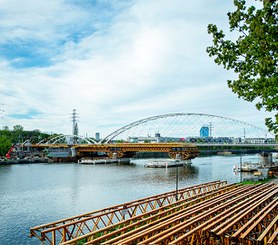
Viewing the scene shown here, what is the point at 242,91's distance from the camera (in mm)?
19922

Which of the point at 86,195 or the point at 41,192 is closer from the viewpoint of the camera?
the point at 86,195

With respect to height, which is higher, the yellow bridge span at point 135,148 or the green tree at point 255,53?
the green tree at point 255,53

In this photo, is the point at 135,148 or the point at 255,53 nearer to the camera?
the point at 255,53

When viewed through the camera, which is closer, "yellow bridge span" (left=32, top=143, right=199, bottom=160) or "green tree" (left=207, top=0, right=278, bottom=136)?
"green tree" (left=207, top=0, right=278, bottom=136)

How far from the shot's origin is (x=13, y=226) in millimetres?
30391

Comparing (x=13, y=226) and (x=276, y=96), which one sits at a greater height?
(x=276, y=96)

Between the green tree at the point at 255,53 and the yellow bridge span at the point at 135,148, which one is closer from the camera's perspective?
the green tree at the point at 255,53

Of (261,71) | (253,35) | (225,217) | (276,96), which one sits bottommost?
(225,217)

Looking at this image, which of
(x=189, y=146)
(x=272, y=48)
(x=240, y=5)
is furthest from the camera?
(x=189, y=146)

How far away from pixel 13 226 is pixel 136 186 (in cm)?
2907

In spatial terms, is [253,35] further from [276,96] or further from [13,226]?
[13,226]

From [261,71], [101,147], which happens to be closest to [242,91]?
[261,71]

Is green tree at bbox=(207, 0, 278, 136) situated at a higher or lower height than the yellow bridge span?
higher

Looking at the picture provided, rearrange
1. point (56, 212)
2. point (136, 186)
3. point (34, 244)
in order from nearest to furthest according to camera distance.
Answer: point (34, 244), point (56, 212), point (136, 186)
